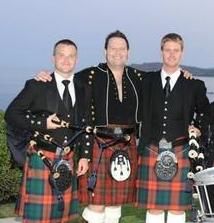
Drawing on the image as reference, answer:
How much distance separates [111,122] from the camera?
5.10 meters

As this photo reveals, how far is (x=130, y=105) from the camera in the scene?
5180mm

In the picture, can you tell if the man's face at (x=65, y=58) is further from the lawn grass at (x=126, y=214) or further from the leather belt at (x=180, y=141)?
the lawn grass at (x=126, y=214)

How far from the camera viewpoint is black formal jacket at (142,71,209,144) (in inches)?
200

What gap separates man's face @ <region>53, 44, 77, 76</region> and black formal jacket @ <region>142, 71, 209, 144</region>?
0.76 metres

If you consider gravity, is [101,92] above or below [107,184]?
above

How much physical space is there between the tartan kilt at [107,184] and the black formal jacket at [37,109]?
0.54 meters

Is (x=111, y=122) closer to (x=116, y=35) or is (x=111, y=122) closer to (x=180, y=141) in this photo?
(x=180, y=141)

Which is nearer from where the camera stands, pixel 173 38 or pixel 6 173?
pixel 173 38

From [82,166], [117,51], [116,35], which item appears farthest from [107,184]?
[116,35]

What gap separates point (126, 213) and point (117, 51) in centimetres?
191

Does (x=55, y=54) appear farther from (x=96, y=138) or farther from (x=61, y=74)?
(x=96, y=138)

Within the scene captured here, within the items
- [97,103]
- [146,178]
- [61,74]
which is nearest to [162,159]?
[146,178]

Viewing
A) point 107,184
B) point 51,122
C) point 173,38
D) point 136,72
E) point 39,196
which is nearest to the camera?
point 51,122

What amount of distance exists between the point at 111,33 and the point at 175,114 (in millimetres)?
787
